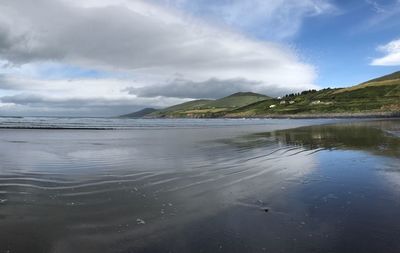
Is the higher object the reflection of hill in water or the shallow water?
the shallow water

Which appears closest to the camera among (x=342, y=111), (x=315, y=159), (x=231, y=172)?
(x=231, y=172)

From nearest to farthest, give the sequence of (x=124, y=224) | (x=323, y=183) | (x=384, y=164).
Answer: (x=124, y=224)
(x=323, y=183)
(x=384, y=164)

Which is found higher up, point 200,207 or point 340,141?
point 200,207

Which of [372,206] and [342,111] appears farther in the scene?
[342,111]

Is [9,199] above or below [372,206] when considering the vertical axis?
above

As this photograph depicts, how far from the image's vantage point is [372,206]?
1164 centimetres

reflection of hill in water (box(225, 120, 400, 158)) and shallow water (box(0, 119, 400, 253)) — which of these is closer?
shallow water (box(0, 119, 400, 253))

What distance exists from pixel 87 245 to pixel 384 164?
17331 millimetres

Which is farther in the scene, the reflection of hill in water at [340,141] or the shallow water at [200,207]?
the reflection of hill in water at [340,141]

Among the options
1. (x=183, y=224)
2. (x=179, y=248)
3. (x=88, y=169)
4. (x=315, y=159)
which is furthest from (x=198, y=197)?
(x=315, y=159)

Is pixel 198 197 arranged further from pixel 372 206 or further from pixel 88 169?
pixel 88 169

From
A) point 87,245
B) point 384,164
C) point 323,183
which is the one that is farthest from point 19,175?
point 384,164

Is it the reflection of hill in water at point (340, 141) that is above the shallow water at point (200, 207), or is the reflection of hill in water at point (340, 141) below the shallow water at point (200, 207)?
below

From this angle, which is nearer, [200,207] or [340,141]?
[200,207]
